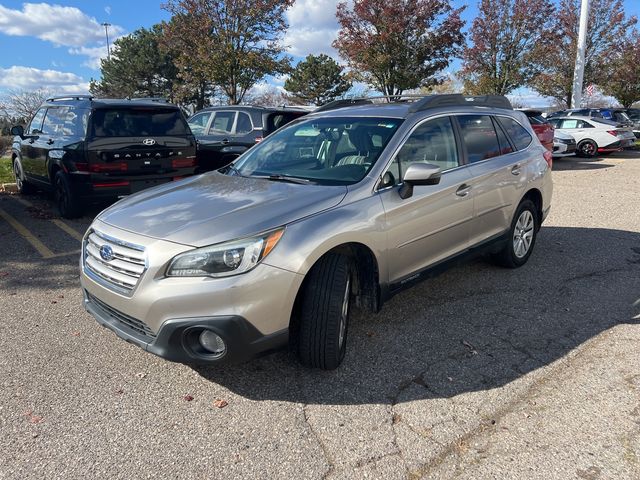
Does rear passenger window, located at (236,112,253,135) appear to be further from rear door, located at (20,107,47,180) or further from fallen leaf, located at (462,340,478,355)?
fallen leaf, located at (462,340,478,355)

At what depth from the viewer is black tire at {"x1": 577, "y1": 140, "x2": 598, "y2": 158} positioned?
17.5 m

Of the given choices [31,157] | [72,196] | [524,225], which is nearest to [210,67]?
[31,157]

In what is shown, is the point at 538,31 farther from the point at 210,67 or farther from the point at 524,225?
the point at 524,225

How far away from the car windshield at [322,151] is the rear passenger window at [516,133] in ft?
5.81

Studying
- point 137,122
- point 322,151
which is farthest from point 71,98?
point 322,151

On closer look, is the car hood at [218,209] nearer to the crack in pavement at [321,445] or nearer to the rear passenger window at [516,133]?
the crack in pavement at [321,445]

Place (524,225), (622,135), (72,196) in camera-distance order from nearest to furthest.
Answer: (524,225)
(72,196)
(622,135)

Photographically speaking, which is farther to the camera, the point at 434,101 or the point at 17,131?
the point at 17,131

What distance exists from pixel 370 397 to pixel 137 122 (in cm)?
581

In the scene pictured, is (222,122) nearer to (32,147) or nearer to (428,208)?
(32,147)

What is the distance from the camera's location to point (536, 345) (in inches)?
144

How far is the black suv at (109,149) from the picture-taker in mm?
6895

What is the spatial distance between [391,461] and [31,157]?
8303mm

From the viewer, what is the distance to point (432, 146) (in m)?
4.06
